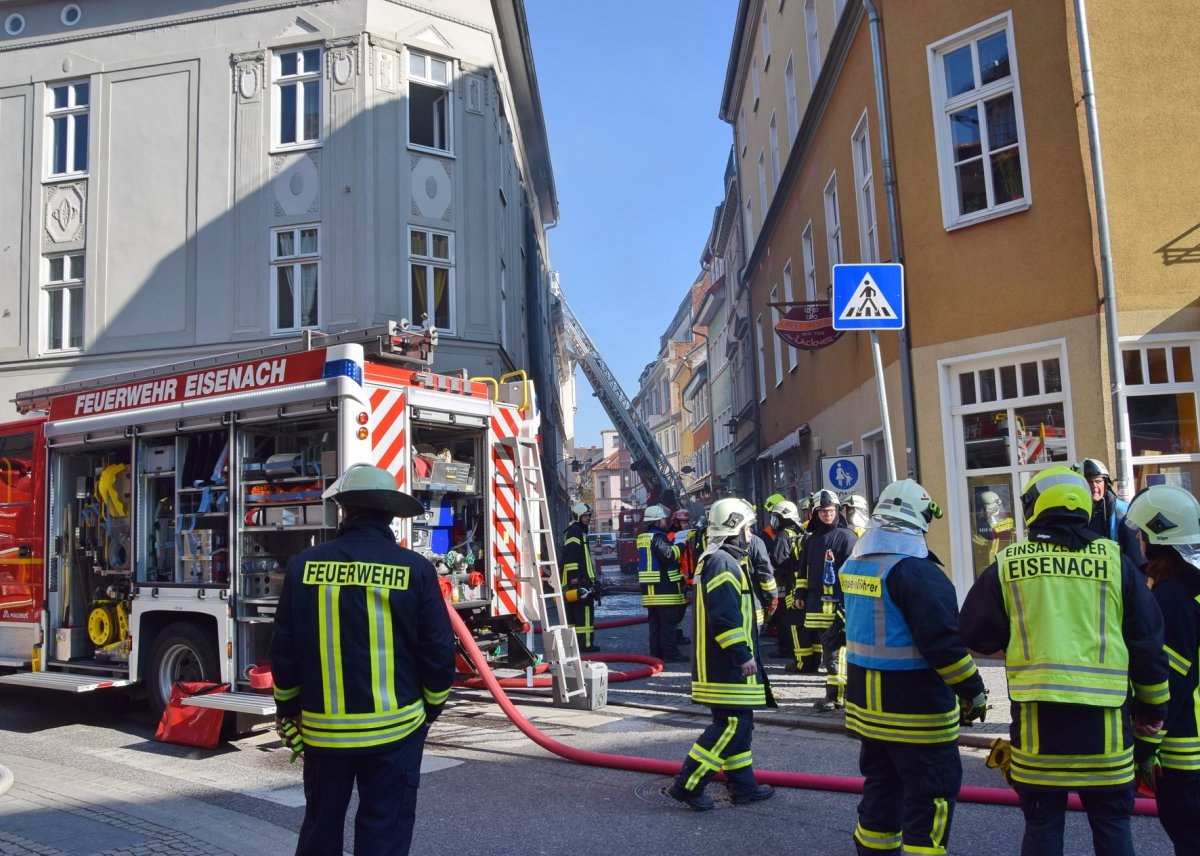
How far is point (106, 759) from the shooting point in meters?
7.09

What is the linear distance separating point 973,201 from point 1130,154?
147 cm

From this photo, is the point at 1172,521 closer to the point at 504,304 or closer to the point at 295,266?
the point at 295,266

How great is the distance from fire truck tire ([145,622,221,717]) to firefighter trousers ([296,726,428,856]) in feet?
14.6

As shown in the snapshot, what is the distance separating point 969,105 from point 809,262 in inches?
241

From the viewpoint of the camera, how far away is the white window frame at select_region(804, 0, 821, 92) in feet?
50.3

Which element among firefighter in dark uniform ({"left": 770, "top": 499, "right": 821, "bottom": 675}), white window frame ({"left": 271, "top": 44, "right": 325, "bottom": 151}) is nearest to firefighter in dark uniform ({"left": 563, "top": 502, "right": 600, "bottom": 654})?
firefighter in dark uniform ({"left": 770, "top": 499, "right": 821, "bottom": 675})

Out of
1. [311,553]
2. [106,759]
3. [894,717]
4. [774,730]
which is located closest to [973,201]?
[774,730]

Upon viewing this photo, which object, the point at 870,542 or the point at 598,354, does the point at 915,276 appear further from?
the point at 598,354

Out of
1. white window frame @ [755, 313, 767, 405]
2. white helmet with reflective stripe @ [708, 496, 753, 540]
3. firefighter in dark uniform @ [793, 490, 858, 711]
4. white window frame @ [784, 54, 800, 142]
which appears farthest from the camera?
white window frame @ [755, 313, 767, 405]

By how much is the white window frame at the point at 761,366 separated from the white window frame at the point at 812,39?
679cm

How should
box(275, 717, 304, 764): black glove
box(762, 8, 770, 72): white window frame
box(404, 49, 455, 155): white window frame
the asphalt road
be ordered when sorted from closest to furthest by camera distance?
box(275, 717, 304, 764): black glove
the asphalt road
box(404, 49, 455, 155): white window frame
box(762, 8, 770, 72): white window frame

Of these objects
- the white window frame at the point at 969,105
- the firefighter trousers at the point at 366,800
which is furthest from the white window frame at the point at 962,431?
the firefighter trousers at the point at 366,800

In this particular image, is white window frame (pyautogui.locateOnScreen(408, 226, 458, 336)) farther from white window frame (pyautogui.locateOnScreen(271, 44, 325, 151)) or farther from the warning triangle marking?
the warning triangle marking

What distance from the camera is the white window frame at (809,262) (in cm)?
1582
